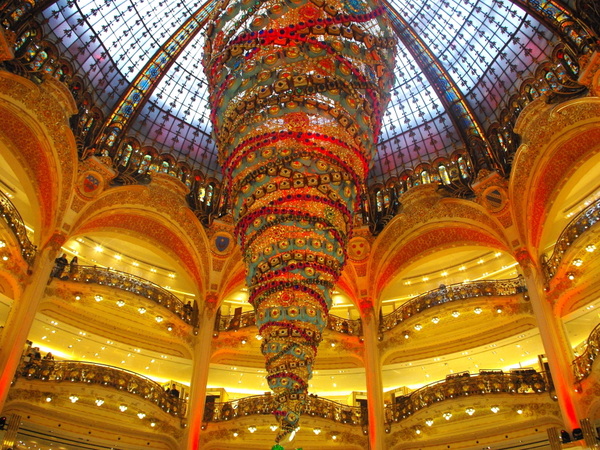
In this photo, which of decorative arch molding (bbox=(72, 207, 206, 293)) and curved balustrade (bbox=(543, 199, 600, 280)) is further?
decorative arch molding (bbox=(72, 207, 206, 293))

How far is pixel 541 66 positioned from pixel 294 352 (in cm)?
1256

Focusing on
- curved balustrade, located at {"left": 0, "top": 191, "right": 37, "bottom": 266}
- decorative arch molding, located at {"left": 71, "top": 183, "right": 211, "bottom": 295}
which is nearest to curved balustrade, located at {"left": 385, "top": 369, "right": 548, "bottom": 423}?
decorative arch molding, located at {"left": 71, "top": 183, "right": 211, "bottom": 295}

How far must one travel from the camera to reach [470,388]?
47.0 feet

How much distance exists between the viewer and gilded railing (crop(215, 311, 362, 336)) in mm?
16984

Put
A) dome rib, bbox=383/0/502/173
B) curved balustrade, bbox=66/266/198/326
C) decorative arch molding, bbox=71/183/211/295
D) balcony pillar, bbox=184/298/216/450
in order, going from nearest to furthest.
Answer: balcony pillar, bbox=184/298/216/450 → curved balustrade, bbox=66/266/198/326 → decorative arch molding, bbox=71/183/211/295 → dome rib, bbox=383/0/502/173

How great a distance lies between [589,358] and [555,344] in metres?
1.15

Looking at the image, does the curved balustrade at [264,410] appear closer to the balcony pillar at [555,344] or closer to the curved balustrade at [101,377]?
the curved balustrade at [101,377]

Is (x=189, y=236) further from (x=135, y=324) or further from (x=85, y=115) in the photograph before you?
(x=85, y=115)

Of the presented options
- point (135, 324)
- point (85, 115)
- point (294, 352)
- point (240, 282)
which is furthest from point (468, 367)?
point (85, 115)

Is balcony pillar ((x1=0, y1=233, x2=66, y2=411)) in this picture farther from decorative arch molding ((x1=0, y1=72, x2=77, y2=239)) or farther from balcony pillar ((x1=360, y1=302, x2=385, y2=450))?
balcony pillar ((x1=360, y1=302, x2=385, y2=450))

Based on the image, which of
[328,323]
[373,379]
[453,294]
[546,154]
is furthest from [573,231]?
[328,323]

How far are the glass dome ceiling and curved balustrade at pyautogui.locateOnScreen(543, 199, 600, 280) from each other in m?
4.37

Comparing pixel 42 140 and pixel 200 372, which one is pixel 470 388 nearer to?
pixel 200 372

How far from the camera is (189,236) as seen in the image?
56.7ft
